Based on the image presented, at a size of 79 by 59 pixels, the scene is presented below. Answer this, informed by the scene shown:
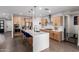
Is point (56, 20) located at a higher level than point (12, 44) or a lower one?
higher

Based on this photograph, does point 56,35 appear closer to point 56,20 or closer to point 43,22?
point 56,20

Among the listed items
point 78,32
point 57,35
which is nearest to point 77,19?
point 78,32

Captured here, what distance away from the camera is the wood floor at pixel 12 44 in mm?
3859

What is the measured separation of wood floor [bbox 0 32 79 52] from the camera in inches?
153

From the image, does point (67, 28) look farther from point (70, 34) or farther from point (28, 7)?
point (28, 7)

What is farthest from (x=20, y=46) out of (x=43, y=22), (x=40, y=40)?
→ (x=43, y=22)

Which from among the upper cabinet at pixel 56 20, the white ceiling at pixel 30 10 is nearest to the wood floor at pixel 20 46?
the upper cabinet at pixel 56 20

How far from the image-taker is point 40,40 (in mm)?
4008

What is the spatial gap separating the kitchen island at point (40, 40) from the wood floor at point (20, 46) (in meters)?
0.17

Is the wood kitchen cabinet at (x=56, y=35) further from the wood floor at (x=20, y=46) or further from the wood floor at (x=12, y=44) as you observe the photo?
the wood floor at (x=12, y=44)

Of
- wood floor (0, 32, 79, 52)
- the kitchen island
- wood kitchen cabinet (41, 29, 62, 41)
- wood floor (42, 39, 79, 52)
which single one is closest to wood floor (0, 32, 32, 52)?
wood floor (0, 32, 79, 52)

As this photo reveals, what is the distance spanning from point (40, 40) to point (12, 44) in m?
1.10

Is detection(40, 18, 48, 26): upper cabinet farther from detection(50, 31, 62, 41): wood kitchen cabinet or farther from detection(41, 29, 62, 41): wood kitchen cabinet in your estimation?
detection(50, 31, 62, 41): wood kitchen cabinet
